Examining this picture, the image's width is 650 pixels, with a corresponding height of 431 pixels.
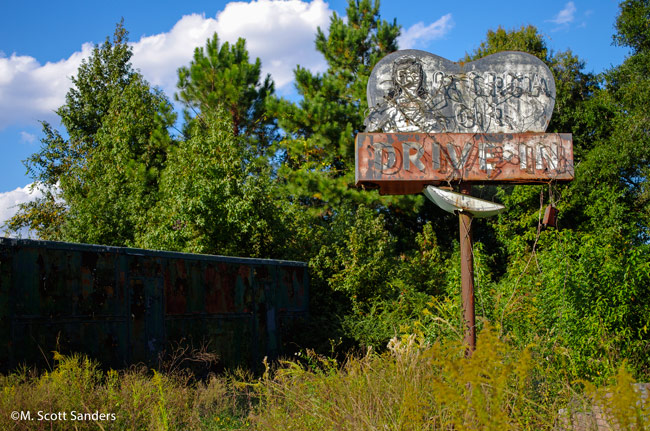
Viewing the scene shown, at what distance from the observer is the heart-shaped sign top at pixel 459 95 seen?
7996 millimetres

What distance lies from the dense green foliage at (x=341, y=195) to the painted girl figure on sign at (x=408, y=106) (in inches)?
63.1

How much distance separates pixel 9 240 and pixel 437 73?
21.1 ft

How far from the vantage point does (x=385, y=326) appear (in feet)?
48.0

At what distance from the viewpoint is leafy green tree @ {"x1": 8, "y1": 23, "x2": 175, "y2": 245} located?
21047 millimetres

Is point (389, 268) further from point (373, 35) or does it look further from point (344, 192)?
point (373, 35)

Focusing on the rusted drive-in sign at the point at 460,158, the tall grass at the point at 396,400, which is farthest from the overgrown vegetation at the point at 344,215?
the rusted drive-in sign at the point at 460,158

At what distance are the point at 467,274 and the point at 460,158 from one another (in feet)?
4.76

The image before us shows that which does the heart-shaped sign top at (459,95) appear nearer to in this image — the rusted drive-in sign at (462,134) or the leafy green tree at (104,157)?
the rusted drive-in sign at (462,134)

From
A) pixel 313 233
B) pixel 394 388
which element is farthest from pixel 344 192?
pixel 394 388

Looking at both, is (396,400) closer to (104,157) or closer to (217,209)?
(217,209)

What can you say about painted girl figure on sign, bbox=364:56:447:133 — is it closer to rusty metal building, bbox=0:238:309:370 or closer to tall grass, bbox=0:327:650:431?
tall grass, bbox=0:327:650:431

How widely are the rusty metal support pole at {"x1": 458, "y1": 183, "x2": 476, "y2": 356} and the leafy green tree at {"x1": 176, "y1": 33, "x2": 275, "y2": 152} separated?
58.8 ft

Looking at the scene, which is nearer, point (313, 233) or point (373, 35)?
point (313, 233)

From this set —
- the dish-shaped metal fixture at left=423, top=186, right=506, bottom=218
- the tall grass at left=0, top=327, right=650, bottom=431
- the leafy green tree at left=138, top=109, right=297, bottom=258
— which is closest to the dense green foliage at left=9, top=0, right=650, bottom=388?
the leafy green tree at left=138, top=109, right=297, bottom=258
